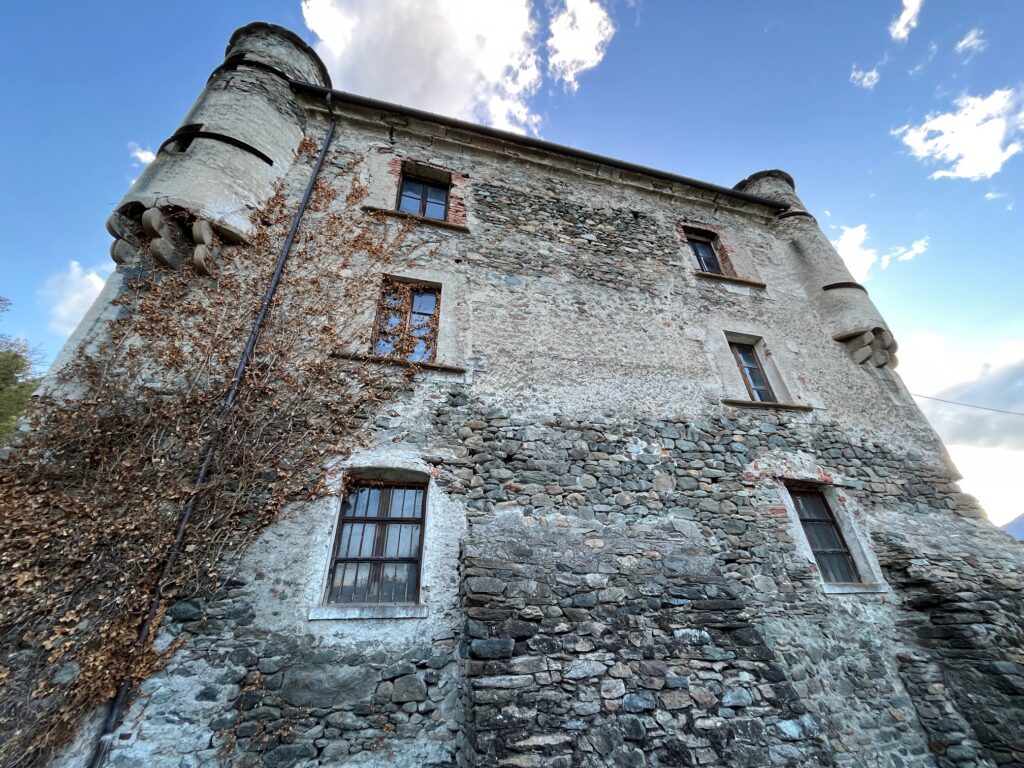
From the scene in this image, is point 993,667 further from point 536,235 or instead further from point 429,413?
point 536,235

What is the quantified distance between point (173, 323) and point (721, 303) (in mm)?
8050

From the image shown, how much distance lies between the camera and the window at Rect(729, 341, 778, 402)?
6605 mm

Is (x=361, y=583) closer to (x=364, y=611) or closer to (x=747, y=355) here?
(x=364, y=611)

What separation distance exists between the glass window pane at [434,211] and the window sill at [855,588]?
297 inches

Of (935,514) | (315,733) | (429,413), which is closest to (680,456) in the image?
(429,413)

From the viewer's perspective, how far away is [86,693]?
2.84 metres

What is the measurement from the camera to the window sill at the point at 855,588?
5.00 metres

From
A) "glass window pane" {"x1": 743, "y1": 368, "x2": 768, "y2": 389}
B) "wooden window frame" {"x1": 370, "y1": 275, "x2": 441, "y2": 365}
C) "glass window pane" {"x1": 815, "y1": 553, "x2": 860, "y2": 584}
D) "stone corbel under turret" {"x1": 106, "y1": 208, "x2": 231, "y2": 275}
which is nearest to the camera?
"stone corbel under turret" {"x1": 106, "y1": 208, "x2": 231, "y2": 275}

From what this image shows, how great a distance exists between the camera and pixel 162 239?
4539mm

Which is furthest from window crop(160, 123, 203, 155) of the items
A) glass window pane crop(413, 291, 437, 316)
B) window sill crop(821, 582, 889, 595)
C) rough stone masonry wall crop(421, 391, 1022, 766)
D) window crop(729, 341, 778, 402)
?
window sill crop(821, 582, 889, 595)

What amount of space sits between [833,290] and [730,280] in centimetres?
216

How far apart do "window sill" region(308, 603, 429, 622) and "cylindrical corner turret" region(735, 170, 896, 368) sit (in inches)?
332

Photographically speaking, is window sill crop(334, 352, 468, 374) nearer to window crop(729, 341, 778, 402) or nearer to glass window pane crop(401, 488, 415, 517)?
glass window pane crop(401, 488, 415, 517)

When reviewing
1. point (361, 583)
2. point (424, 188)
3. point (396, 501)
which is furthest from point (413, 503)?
point (424, 188)
